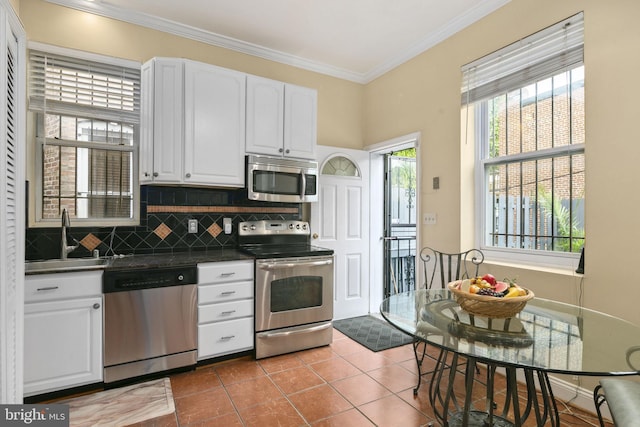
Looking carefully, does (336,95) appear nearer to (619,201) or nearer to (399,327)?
(619,201)

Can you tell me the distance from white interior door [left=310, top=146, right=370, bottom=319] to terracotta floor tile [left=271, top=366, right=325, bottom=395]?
1204 mm

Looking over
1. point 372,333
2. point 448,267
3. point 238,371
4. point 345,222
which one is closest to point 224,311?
point 238,371

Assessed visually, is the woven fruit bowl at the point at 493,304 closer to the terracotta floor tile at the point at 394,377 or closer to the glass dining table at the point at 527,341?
the glass dining table at the point at 527,341

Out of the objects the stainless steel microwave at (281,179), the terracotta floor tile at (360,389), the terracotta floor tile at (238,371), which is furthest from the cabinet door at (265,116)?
the terracotta floor tile at (360,389)

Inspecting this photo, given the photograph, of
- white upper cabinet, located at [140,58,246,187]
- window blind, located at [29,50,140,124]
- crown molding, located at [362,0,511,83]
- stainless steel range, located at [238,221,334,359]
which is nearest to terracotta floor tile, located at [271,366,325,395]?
stainless steel range, located at [238,221,334,359]

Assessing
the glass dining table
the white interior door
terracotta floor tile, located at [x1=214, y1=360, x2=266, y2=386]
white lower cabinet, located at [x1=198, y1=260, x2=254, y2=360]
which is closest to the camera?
the glass dining table

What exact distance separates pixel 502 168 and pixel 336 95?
7.05 feet

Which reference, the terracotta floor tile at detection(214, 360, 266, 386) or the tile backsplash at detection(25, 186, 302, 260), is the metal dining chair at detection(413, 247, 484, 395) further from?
the tile backsplash at detection(25, 186, 302, 260)

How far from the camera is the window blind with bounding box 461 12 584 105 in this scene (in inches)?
87.7

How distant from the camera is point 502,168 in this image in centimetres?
281

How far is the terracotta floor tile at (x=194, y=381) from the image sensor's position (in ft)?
7.62

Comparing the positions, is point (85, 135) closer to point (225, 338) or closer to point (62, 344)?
Result: point (62, 344)

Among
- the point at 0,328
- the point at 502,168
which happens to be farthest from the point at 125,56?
the point at 502,168

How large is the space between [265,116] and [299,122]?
37 centimetres
